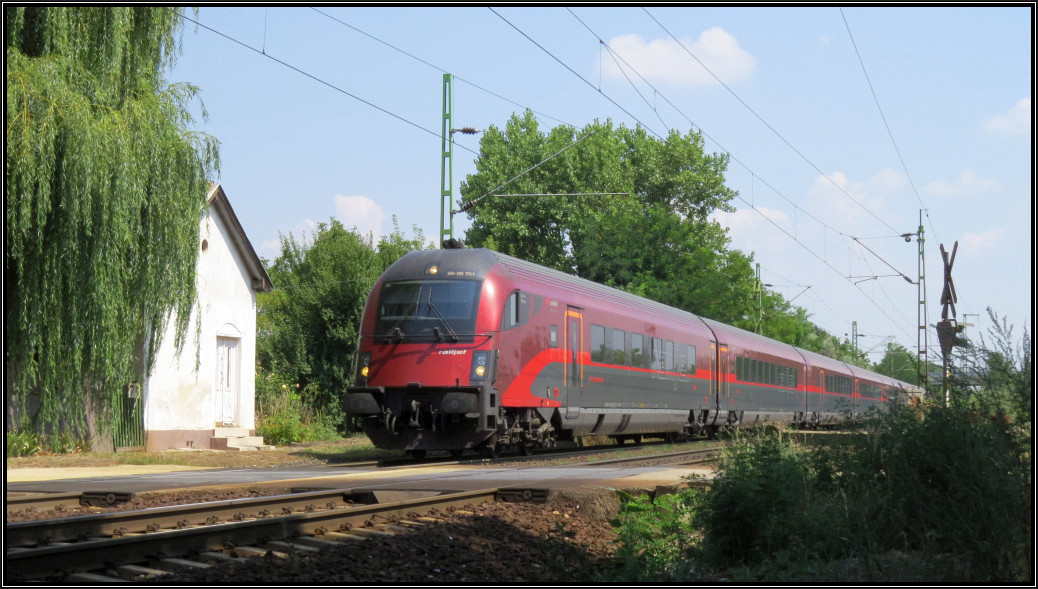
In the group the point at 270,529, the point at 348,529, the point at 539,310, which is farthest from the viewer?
the point at 539,310

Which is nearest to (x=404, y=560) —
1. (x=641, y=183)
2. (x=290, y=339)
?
(x=290, y=339)

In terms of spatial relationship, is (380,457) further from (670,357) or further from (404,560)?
(404,560)

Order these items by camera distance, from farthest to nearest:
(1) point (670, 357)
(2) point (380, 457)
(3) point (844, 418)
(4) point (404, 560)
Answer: (1) point (670, 357) → (2) point (380, 457) → (3) point (844, 418) → (4) point (404, 560)

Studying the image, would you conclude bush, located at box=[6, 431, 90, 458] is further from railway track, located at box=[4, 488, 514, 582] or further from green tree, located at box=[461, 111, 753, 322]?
green tree, located at box=[461, 111, 753, 322]

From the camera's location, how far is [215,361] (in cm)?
2567

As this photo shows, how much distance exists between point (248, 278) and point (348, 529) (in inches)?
772

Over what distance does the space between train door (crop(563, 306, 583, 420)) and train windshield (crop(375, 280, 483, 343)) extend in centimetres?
262

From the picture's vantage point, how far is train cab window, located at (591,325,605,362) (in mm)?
20109

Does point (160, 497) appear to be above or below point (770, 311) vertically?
below

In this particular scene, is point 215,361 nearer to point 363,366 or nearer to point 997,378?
point 363,366

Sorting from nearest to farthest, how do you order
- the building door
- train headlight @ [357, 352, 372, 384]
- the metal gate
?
train headlight @ [357, 352, 372, 384], the metal gate, the building door

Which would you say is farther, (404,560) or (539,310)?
(539,310)

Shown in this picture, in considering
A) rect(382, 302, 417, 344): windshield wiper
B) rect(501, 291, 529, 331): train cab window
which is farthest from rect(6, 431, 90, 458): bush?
rect(501, 291, 529, 331): train cab window

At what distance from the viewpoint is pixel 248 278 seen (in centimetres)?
2717
